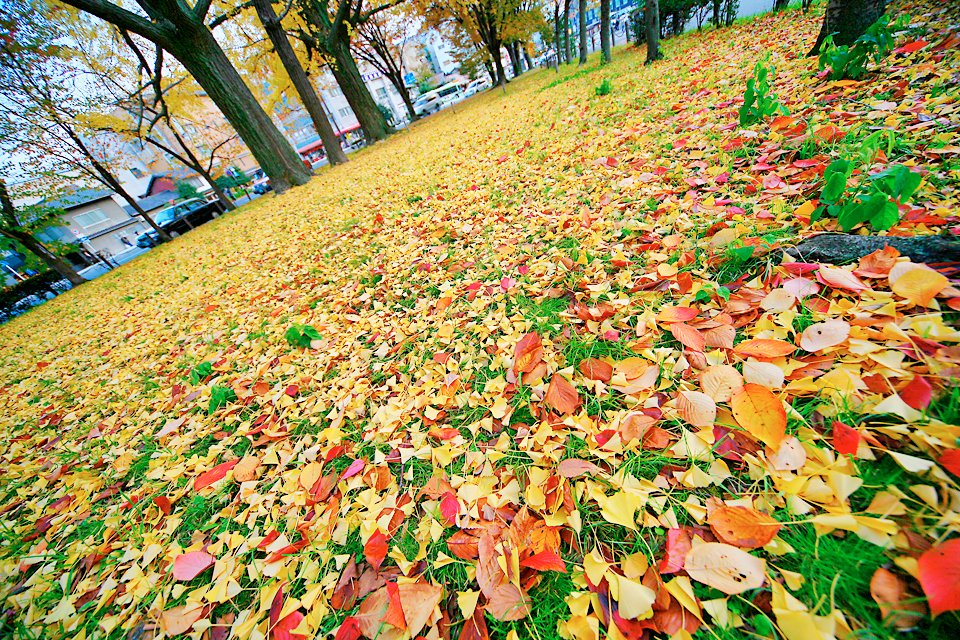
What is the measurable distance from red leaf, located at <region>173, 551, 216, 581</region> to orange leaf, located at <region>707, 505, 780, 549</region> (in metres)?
1.62

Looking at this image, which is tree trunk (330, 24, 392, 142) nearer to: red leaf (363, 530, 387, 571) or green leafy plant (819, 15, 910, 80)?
green leafy plant (819, 15, 910, 80)

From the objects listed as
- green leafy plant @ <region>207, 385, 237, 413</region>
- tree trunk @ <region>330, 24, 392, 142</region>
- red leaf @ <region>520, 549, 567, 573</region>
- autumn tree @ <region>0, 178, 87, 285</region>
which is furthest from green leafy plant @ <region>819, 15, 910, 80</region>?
autumn tree @ <region>0, 178, 87, 285</region>

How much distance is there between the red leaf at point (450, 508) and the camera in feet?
3.45

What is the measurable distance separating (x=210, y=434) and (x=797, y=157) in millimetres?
3644

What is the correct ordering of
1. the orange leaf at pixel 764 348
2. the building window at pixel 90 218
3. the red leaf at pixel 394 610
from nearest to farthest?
the red leaf at pixel 394 610 → the orange leaf at pixel 764 348 → the building window at pixel 90 218

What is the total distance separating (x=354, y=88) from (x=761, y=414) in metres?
15.0

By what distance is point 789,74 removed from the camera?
9.76ft

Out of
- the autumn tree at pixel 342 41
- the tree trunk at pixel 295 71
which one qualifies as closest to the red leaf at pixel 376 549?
the tree trunk at pixel 295 71

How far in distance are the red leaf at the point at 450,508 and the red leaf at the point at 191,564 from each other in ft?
2.88

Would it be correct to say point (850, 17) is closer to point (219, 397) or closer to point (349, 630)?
point (349, 630)

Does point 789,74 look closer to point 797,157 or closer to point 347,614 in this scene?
point 797,157

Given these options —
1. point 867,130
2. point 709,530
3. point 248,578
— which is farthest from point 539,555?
point 867,130

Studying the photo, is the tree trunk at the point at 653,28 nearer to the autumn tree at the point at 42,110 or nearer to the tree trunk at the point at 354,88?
the tree trunk at the point at 354,88

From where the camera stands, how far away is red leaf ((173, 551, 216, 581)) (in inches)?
45.0
